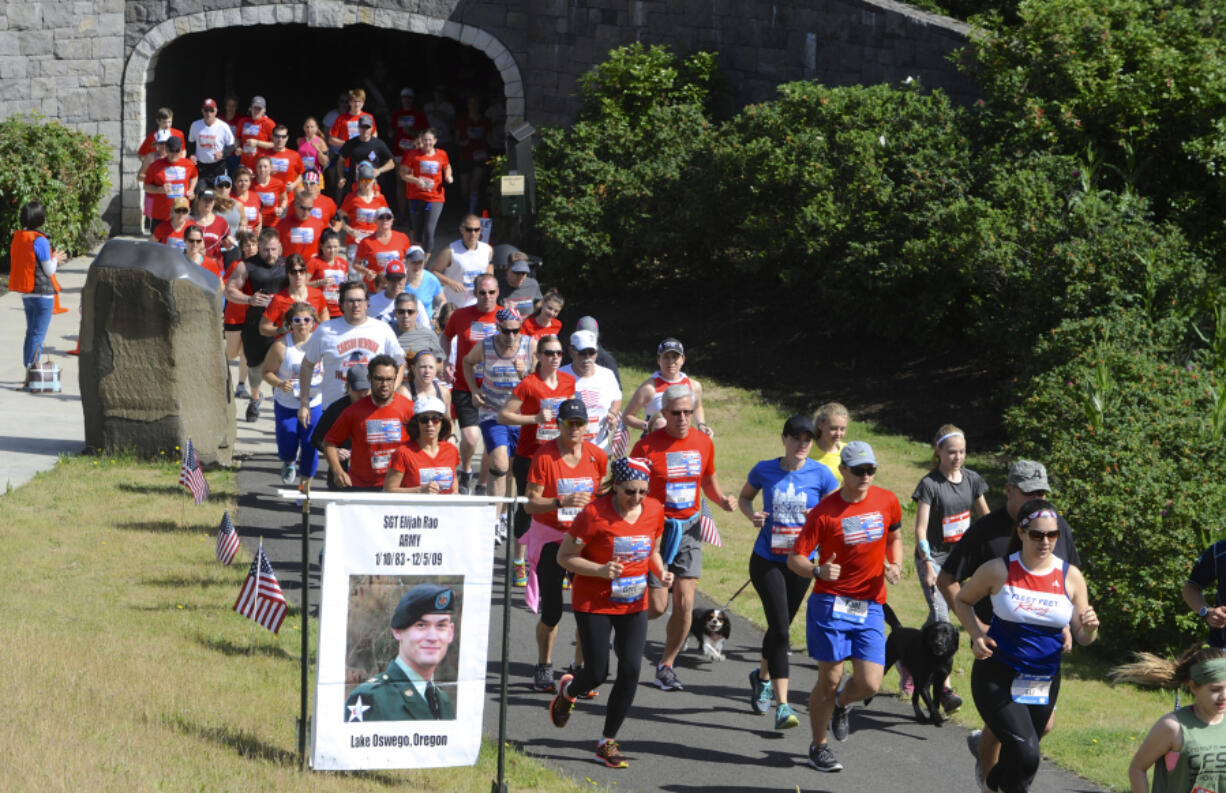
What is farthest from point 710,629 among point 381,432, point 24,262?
point 24,262

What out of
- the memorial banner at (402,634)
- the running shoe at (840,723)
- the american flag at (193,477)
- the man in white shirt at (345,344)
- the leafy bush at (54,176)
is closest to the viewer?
the memorial banner at (402,634)

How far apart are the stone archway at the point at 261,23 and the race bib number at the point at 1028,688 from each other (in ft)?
62.8

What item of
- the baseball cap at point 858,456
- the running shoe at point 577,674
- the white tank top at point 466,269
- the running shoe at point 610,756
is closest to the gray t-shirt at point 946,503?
the baseball cap at point 858,456

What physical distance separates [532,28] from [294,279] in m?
12.3

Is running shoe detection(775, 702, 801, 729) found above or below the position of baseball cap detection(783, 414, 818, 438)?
below

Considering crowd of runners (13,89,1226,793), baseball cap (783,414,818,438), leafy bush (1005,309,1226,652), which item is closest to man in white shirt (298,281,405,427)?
crowd of runners (13,89,1226,793)

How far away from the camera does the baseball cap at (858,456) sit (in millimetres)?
8227

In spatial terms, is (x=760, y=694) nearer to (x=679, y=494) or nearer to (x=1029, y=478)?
(x=679, y=494)

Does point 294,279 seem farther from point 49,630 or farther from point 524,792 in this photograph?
point 524,792

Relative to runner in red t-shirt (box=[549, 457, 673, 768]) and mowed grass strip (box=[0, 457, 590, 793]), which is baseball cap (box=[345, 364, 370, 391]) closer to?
mowed grass strip (box=[0, 457, 590, 793])

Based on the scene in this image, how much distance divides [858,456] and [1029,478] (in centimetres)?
94

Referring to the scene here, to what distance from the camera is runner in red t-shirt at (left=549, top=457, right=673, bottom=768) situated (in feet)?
26.9

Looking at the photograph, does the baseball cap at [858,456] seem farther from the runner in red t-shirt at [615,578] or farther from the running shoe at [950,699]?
the running shoe at [950,699]

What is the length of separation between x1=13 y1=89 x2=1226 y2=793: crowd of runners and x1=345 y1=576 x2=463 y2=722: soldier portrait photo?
518 millimetres
